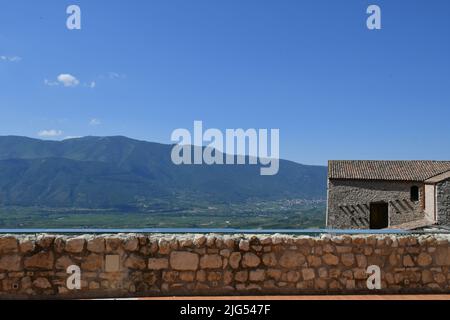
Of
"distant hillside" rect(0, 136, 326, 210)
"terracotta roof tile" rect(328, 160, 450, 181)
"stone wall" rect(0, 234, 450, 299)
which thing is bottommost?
"distant hillside" rect(0, 136, 326, 210)

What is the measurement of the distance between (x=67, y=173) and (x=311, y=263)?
619 ft

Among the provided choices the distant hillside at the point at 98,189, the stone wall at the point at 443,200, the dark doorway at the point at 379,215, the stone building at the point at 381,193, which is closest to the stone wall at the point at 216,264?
the stone wall at the point at 443,200

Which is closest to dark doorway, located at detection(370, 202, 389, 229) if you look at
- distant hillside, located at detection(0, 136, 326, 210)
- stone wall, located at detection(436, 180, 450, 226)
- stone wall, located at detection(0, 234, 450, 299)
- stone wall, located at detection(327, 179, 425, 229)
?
stone wall, located at detection(327, 179, 425, 229)

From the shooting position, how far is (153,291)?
6.19m

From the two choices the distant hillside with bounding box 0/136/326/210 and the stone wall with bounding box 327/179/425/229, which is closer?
Result: the stone wall with bounding box 327/179/425/229

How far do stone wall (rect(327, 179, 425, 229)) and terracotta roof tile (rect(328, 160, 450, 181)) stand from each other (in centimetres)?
44

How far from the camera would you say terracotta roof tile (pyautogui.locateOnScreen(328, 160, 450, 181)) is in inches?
1407

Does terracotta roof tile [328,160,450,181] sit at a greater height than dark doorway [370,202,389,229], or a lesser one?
greater

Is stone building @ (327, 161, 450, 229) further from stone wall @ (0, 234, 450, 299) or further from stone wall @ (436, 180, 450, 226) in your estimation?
stone wall @ (0, 234, 450, 299)

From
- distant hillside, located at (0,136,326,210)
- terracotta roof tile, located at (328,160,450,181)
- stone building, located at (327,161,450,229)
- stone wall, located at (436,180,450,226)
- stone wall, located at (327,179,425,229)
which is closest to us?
stone wall, located at (436,180,450,226)
